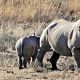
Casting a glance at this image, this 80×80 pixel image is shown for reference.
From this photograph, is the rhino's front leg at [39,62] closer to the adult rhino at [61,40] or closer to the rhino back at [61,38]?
the adult rhino at [61,40]

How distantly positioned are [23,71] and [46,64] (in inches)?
56.7

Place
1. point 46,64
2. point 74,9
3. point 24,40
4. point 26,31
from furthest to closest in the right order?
point 74,9
point 26,31
point 46,64
point 24,40

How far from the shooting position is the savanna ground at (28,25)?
11625 mm

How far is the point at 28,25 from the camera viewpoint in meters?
21.5

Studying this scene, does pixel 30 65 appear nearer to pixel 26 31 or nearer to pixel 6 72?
pixel 6 72

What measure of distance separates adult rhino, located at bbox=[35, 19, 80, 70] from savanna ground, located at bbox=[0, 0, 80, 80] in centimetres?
34

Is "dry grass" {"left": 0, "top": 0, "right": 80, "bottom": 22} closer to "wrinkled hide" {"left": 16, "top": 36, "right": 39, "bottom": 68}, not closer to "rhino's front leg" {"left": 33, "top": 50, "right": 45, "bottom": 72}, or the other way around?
"rhino's front leg" {"left": 33, "top": 50, "right": 45, "bottom": 72}

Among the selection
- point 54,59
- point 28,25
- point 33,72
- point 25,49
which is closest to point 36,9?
point 28,25

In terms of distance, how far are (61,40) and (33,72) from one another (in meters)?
1.04

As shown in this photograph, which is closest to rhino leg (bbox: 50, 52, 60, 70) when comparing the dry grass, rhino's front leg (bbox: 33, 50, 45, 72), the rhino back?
rhino's front leg (bbox: 33, 50, 45, 72)

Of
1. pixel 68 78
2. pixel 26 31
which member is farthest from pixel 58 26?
pixel 26 31

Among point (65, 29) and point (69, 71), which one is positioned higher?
point (65, 29)

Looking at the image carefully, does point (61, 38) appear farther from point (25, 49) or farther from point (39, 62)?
point (39, 62)

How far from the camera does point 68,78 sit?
10.8 m
